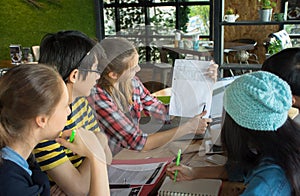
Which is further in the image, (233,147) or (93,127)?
(93,127)

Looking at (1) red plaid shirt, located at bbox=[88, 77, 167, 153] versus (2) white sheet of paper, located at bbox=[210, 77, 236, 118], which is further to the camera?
(2) white sheet of paper, located at bbox=[210, 77, 236, 118]

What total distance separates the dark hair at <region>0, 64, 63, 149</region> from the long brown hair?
0.24m

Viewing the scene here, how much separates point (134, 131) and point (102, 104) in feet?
0.50

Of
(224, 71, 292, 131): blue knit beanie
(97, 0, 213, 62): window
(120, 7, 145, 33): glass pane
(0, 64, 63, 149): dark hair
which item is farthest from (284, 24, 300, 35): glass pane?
(0, 64, 63, 149): dark hair

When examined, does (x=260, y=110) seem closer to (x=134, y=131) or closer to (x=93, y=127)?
(x=134, y=131)

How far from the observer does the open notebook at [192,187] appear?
97 centimetres

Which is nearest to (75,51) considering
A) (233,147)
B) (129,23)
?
(233,147)

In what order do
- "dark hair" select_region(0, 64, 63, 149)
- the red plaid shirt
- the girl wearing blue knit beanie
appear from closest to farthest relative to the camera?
the girl wearing blue knit beanie, "dark hair" select_region(0, 64, 63, 149), the red plaid shirt

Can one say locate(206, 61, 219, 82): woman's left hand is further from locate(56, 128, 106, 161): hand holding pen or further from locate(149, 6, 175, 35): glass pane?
locate(149, 6, 175, 35): glass pane

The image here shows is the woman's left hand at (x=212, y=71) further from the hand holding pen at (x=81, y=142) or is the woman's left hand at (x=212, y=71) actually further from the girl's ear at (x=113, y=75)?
the hand holding pen at (x=81, y=142)

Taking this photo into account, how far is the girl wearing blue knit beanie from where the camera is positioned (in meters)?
0.82

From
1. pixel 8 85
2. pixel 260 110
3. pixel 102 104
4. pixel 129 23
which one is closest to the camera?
pixel 260 110

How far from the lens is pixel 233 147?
0.96m

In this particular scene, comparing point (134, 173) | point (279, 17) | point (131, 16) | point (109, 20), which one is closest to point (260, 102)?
point (134, 173)
